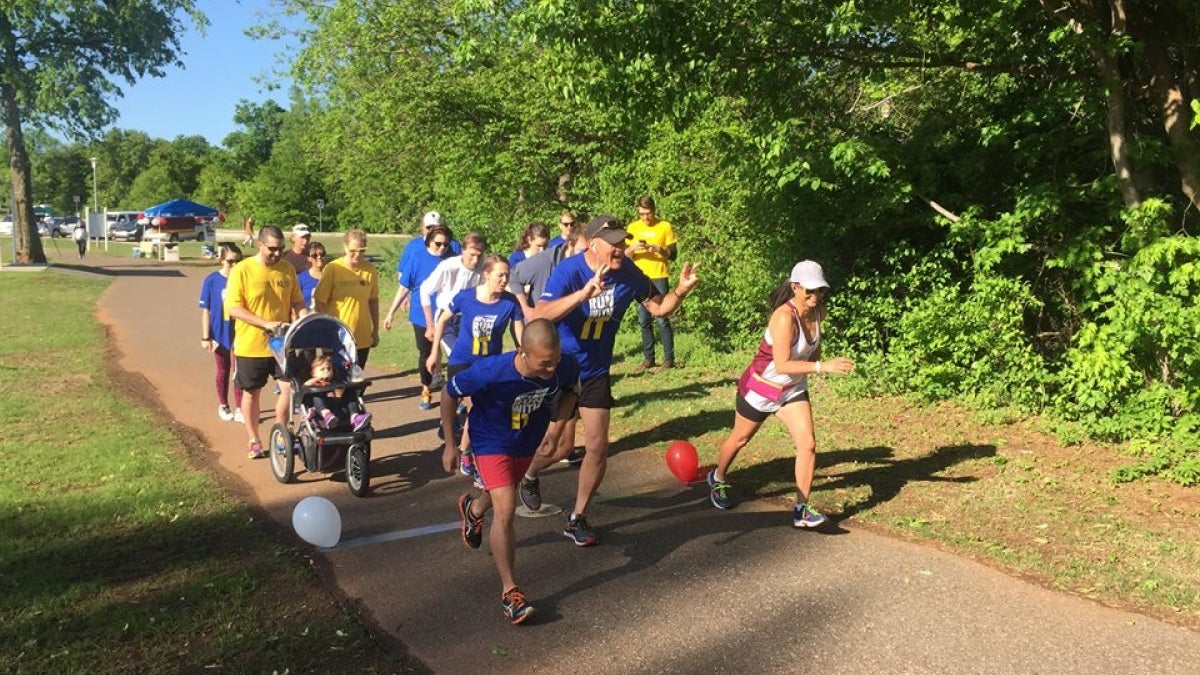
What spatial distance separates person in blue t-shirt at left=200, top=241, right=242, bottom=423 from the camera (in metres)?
8.53

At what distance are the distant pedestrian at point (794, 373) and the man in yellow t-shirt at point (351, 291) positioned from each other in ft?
13.0

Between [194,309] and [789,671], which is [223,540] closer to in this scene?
[789,671]

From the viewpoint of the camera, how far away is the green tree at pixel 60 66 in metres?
30.7

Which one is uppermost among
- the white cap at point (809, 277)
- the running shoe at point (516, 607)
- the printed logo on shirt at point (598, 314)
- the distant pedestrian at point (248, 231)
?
the distant pedestrian at point (248, 231)

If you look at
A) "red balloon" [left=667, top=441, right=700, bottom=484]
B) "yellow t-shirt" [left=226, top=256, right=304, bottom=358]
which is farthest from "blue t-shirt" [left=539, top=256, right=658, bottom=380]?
"yellow t-shirt" [left=226, top=256, right=304, bottom=358]

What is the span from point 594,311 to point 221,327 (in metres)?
4.56

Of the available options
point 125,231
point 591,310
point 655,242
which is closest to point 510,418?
point 591,310

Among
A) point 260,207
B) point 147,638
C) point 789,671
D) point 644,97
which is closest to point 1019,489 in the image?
point 789,671

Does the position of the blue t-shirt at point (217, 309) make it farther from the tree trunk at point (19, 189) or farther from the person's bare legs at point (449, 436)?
the tree trunk at point (19, 189)

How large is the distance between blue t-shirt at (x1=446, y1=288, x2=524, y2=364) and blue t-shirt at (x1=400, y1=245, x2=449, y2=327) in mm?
2667

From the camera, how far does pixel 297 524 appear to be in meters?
5.25

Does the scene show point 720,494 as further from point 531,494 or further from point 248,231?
point 248,231

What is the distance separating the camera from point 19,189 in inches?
1231

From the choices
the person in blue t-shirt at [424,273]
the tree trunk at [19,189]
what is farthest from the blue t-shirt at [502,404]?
the tree trunk at [19,189]
